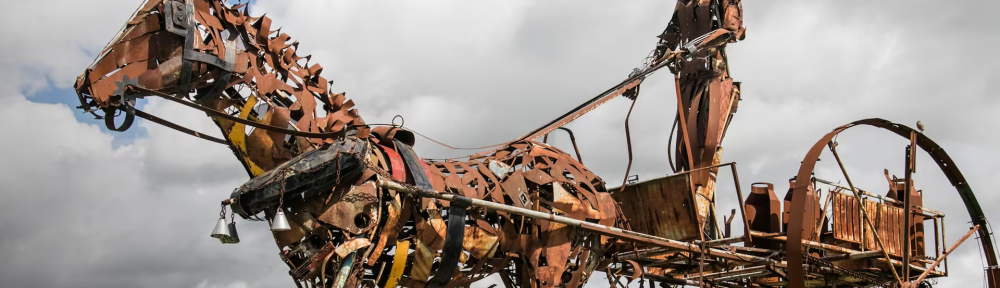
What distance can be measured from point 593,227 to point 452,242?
6.44 feet

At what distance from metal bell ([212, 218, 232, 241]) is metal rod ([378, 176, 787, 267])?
4.64 feet

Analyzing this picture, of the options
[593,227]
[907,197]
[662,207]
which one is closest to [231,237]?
[593,227]

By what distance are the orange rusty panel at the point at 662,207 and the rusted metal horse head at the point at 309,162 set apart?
292 cm

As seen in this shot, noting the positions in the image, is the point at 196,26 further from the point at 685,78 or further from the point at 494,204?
the point at 685,78

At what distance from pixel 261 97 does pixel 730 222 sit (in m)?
8.61

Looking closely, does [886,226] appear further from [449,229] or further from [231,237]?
[231,237]

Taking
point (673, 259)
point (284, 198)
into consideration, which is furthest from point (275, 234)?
point (673, 259)

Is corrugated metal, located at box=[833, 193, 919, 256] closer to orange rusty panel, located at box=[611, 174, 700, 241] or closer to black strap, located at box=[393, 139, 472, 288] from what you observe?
orange rusty panel, located at box=[611, 174, 700, 241]

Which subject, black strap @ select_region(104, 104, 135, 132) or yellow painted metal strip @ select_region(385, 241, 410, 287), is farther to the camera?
yellow painted metal strip @ select_region(385, 241, 410, 287)

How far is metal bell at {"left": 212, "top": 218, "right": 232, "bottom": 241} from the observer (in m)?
8.50

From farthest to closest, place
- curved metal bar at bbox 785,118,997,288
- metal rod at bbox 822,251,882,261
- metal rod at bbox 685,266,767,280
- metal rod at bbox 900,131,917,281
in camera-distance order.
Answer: metal rod at bbox 685,266,767,280, metal rod at bbox 822,251,882,261, metal rod at bbox 900,131,917,281, curved metal bar at bbox 785,118,997,288

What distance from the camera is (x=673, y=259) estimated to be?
13.9 m

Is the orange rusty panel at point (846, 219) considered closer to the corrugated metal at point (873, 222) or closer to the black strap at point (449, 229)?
the corrugated metal at point (873, 222)

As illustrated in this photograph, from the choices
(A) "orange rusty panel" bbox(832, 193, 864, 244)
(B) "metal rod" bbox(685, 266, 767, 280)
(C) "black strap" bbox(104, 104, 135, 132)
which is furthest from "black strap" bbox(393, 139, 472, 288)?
(A) "orange rusty panel" bbox(832, 193, 864, 244)
